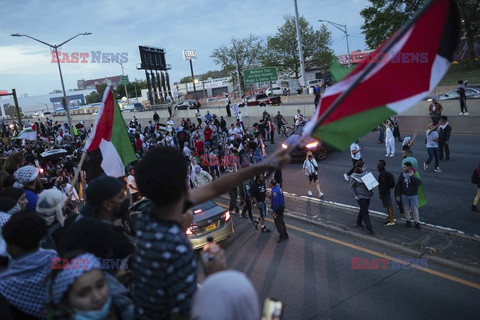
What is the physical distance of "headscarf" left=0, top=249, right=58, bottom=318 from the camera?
8.46ft

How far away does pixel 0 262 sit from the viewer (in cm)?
325

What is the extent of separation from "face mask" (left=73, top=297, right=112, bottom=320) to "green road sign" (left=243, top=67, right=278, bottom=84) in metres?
39.5

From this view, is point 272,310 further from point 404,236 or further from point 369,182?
point 369,182

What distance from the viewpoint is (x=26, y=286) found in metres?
2.60

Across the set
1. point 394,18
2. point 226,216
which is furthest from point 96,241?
point 394,18

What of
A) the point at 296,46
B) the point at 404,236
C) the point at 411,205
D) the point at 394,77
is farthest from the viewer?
the point at 296,46

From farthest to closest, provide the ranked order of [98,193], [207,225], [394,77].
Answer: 1. [207,225]
2. [98,193]
3. [394,77]

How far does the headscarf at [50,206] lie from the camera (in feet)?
13.4

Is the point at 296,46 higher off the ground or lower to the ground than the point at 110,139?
higher

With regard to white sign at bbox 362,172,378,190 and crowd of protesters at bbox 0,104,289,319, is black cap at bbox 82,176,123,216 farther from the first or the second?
white sign at bbox 362,172,378,190

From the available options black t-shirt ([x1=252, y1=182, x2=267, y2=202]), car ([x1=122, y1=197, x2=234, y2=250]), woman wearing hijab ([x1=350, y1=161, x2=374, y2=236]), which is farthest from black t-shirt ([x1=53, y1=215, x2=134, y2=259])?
woman wearing hijab ([x1=350, y1=161, x2=374, y2=236])

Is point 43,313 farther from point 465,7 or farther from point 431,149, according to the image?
point 465,7

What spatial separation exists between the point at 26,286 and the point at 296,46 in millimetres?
60157

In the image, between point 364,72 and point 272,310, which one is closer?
point 272,310
